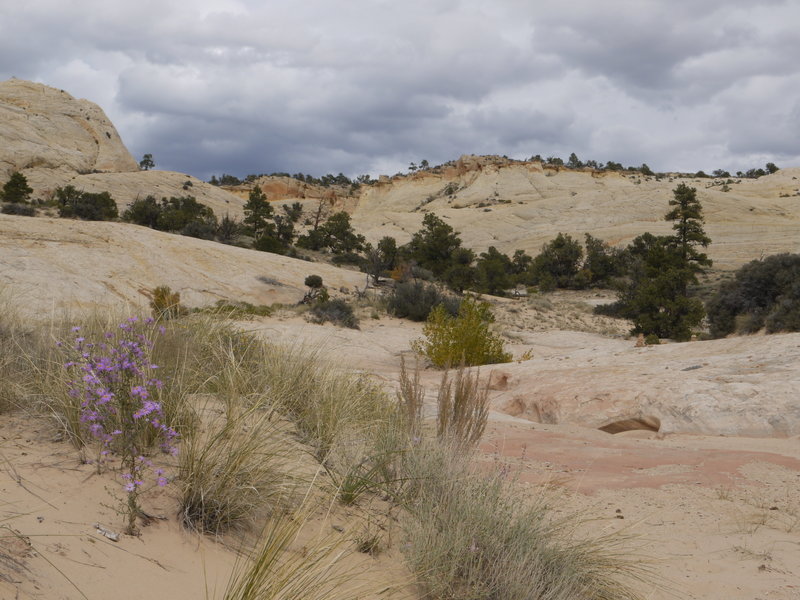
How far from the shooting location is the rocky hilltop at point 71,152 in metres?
50.6

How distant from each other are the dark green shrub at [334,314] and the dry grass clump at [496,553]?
15.5 meters

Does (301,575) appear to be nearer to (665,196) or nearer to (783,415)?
(783,415)

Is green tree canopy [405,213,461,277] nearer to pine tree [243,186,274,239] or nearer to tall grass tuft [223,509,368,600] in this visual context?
pine tree [243,186,274,239]

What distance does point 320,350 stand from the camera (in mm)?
6406

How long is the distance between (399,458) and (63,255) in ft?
58.4

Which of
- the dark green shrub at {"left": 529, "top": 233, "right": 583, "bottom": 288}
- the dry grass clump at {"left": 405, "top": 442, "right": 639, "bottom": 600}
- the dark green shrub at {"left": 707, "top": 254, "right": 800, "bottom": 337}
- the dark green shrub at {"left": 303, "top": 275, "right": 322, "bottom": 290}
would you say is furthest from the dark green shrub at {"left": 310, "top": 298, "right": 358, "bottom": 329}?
the dark green shrub at {"left": 529, "top": 233, "right": 583, "bottom": 288}

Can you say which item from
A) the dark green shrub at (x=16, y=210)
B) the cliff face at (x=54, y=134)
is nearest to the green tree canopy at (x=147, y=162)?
the cliff face at (x=54, y=134)

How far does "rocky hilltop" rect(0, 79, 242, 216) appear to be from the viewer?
50.6 meters

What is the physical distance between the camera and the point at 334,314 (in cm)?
1906

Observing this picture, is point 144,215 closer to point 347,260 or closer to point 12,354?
point 347,260

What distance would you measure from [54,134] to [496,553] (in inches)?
2600

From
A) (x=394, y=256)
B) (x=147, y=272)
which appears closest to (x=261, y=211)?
(x=394, y=256)

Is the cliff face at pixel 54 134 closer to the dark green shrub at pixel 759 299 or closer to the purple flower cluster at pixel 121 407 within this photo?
the dark green shrub at pixel 759 299

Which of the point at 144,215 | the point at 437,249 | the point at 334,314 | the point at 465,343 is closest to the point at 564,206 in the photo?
the point at 437,249
